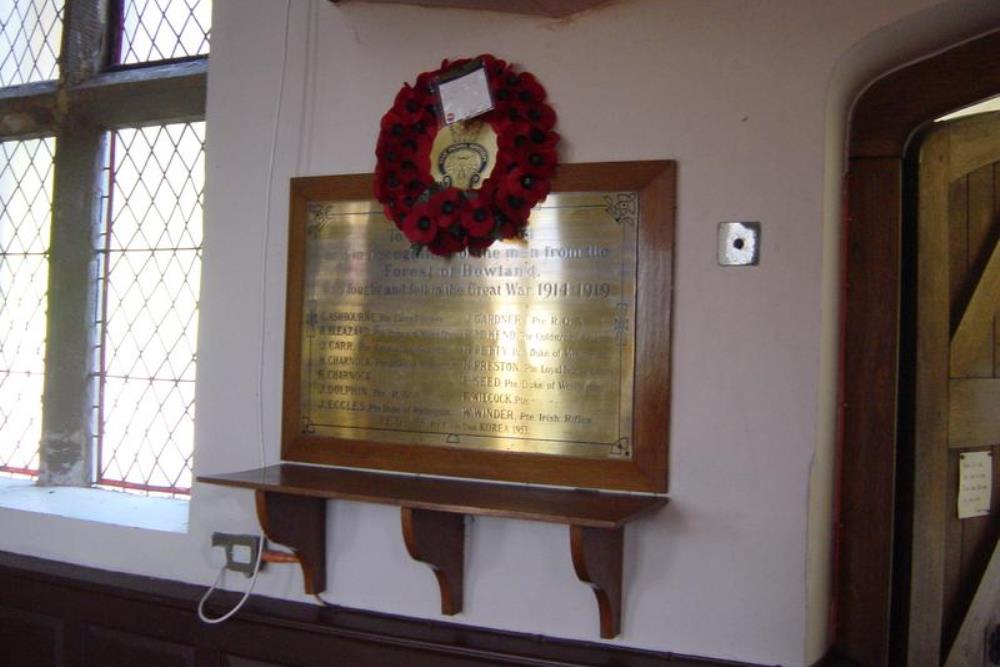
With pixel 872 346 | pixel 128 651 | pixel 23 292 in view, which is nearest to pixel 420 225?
pixel 872 346

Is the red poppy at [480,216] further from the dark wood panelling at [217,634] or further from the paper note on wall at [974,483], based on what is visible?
the paper note on wall at [974,483]

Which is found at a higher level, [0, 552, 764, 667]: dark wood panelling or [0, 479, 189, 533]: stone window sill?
[0, 479, 189, 533]: stone window sill

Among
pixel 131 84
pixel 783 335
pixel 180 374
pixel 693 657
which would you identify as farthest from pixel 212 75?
pixel 693 657

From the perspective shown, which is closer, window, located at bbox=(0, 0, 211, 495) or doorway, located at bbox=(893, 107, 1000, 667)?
doorway, located at bbox=(893, 107, 1000, 667)

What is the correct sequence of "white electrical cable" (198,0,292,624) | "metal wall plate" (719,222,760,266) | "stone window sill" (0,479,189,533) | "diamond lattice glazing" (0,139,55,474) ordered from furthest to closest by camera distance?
"diamond lattice glazing" (0,139,55,474)
"stone window sill" (0,479,189,533)
"white electrical cable" (198,0,292,624)
"metal wall plate" (719,222,760,266)

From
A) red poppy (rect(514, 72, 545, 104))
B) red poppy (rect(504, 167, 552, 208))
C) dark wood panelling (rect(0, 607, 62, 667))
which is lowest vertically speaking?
dark wood panelling (rect(0, 607, 62, 667))

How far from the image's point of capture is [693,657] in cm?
170

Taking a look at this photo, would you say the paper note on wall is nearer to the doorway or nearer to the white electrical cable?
the doorway

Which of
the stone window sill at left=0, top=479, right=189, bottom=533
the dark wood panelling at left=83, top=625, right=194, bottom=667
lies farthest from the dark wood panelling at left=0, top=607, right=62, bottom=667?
the stone window sill at left=0, top=479, right=189, bottom=533

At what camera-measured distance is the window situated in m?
2.47

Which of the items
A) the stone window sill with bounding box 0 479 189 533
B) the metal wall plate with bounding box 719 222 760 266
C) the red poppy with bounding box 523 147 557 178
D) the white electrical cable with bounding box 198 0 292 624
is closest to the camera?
the metal wall plate with bounding box 719 222 760 266

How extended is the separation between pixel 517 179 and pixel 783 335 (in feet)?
1.91

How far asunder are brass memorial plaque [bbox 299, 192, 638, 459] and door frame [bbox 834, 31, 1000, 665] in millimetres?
458

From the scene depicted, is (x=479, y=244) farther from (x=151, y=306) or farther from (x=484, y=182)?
(x=151, y=306)
